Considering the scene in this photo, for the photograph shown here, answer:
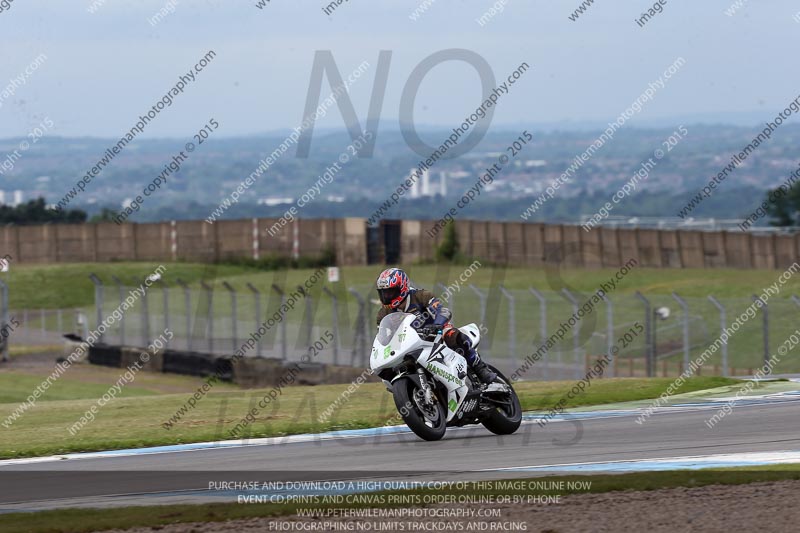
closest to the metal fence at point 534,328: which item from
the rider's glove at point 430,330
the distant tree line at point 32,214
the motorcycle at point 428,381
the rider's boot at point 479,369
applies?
the rider's boot at point 479,369

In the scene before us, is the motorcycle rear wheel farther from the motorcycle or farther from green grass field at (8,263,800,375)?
green grass field at (8,263,800,375)

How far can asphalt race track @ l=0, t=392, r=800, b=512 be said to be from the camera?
10969mm

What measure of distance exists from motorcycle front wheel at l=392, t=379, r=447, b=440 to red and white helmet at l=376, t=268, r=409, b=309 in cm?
86

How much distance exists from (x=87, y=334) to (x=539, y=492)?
3281cm

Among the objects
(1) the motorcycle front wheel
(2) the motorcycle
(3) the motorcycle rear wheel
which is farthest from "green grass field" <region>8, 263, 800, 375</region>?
(1) the motorcycle front wheel

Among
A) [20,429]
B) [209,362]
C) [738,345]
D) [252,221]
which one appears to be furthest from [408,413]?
[252,221]

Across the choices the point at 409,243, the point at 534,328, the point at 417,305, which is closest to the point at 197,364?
the point at 534,328

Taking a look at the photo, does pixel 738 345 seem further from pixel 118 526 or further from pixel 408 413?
pixel 118 526

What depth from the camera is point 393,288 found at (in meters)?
13.0

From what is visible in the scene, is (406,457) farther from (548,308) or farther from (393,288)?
(548,308)

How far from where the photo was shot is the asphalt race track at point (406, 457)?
11.0 meters

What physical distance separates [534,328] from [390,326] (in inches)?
657

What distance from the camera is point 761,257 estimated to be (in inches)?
1852

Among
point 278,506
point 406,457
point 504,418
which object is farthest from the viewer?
point 504,418
